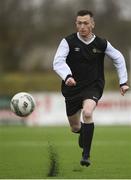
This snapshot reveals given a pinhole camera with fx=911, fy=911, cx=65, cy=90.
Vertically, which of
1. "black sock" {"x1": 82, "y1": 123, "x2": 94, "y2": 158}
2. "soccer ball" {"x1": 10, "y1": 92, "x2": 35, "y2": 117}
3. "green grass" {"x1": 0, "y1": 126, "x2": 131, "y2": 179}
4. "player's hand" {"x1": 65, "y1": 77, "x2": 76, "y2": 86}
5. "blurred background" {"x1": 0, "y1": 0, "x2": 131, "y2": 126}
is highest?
"player's hand" {"x1": 65, "y1": 77, "x2": 76, "y2": 86}

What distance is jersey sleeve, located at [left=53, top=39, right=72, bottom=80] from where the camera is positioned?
12938 millimetres

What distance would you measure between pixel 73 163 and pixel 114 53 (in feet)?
7.37

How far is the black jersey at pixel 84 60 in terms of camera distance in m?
13.4

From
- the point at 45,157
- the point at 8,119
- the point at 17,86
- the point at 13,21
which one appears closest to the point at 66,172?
the point at 45,157

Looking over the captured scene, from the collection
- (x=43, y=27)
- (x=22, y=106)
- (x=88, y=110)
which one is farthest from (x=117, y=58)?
(x=43, y=27)

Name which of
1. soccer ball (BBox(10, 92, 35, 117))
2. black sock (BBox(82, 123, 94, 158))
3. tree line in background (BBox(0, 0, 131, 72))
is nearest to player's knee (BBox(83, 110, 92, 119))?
black sock (BBox(82, 123, 94, 158))

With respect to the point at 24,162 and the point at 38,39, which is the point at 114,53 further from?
the point at 38,39

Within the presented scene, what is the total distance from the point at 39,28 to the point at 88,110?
46680 mm

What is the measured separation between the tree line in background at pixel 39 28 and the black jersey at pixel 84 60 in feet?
139

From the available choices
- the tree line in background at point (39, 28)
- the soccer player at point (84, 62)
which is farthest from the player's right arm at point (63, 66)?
the tree line in background at point (39, 28)

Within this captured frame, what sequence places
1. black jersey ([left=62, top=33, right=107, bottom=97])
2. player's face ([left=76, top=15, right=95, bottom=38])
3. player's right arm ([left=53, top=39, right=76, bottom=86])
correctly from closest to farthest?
player's right arm ([left=53, top=39, right=76, bottom=86]), player's face ([left=76, top=15, right=95, bottom=38]), black jersey ([left=62, top=33, right=107, bottom=97])

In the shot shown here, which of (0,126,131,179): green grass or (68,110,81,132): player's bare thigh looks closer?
(0,126,131,179): green grass

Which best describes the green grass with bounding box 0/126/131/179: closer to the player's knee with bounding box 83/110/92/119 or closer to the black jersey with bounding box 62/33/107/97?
the player's knee with bounding box 83/110/92/119

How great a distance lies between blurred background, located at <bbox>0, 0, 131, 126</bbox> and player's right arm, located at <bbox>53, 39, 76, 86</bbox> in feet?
136
